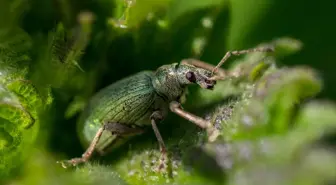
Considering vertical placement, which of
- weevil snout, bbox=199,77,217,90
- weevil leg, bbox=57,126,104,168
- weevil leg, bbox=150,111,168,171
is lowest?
weevil leg, bbox=57,126,104,168

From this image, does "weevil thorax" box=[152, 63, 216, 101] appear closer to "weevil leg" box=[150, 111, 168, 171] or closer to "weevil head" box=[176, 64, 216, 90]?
"weevil head" box=[176, 64, 216, 90]

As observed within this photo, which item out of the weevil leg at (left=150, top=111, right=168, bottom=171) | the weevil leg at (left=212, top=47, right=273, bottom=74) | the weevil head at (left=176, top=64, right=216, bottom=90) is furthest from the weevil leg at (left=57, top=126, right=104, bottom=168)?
the weevil leg at (left=212, top=47, right=273, bottom=74)

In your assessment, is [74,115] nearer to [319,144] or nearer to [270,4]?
[270,4]

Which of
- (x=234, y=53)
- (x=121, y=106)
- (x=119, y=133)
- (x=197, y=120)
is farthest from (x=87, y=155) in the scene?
(x=234, y=53)

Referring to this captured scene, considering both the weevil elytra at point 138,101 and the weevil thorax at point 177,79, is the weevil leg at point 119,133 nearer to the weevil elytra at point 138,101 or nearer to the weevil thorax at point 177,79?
the weevil elytra at point 138,101

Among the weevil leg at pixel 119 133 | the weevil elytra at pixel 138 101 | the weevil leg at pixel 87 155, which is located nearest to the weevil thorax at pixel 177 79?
the weevil elytra at pixel 138 101

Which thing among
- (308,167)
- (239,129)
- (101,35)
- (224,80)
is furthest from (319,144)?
(101,35)
